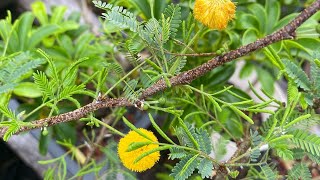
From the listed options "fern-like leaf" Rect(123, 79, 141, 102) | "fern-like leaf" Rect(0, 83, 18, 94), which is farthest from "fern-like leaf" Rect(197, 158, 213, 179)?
"fern-like leaf" Rect(0, 83, 18, 94)

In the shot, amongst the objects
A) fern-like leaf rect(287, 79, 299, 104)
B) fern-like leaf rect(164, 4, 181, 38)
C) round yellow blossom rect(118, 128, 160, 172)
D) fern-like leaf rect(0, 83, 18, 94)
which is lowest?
round yellow blossom rect(118, 128, 160, 172)

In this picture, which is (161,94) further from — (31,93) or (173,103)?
(31,93)

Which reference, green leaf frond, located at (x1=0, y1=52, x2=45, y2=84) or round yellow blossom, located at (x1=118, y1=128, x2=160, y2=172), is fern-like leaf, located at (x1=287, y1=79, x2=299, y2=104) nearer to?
round yellow blossom, located at (x1=118, y1=128, x2=160, y2=172)

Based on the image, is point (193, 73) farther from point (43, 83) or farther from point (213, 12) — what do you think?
point (43, 83)

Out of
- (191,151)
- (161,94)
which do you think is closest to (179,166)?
(191,151)

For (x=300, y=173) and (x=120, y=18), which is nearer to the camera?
(x=120, y=18)

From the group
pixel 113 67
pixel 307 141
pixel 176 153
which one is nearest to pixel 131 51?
pixel 113 67
